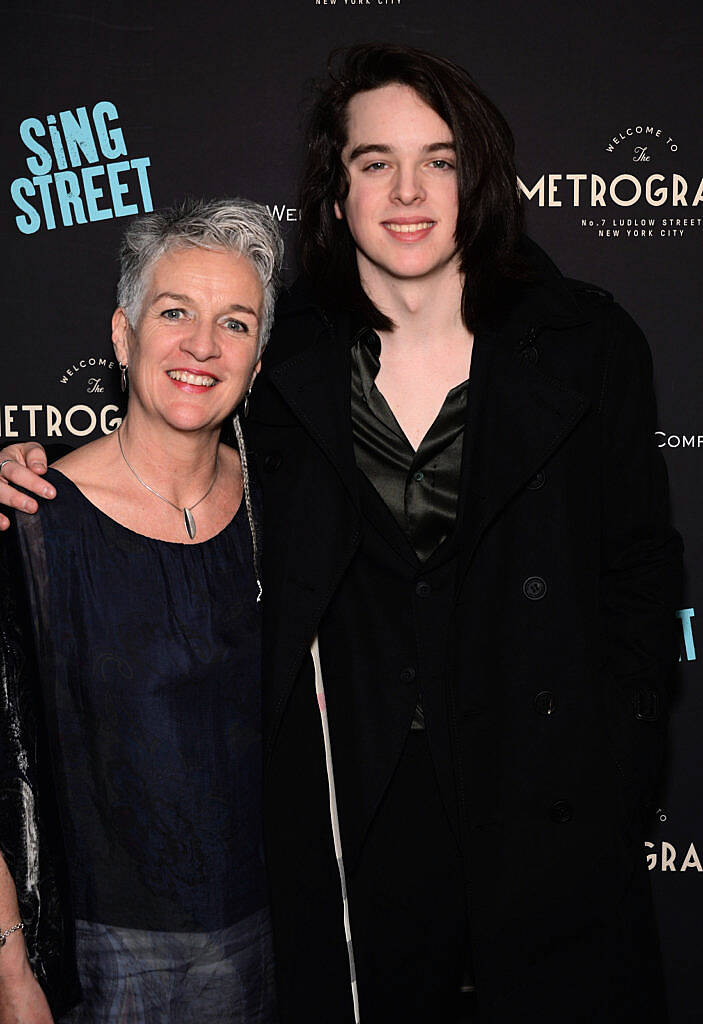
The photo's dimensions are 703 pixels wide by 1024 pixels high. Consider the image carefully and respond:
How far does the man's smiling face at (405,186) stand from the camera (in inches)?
77.4

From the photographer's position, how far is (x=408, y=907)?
1.98 meters

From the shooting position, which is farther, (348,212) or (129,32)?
(129,32)

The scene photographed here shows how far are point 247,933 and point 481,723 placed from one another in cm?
55

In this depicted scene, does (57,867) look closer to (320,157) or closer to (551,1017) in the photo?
(551,1017)

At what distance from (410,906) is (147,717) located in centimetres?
65

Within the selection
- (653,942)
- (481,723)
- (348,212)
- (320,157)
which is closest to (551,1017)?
(653,942)

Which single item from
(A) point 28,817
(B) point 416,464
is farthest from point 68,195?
(A) point 28,817

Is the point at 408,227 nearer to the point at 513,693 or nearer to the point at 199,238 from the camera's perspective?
the point at 199,238

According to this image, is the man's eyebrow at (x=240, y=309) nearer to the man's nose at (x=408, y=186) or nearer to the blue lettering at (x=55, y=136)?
the man's nose at (x=408, y=186)

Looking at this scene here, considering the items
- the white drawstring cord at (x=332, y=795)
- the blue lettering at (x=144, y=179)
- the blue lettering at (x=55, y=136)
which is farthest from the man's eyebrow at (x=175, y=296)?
the blue lettering at (x=55, y=136)

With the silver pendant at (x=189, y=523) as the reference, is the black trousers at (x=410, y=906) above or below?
below

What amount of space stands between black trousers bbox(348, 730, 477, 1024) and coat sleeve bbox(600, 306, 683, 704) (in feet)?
1.47

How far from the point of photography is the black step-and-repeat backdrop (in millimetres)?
2631

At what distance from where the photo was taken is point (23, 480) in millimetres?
1758
